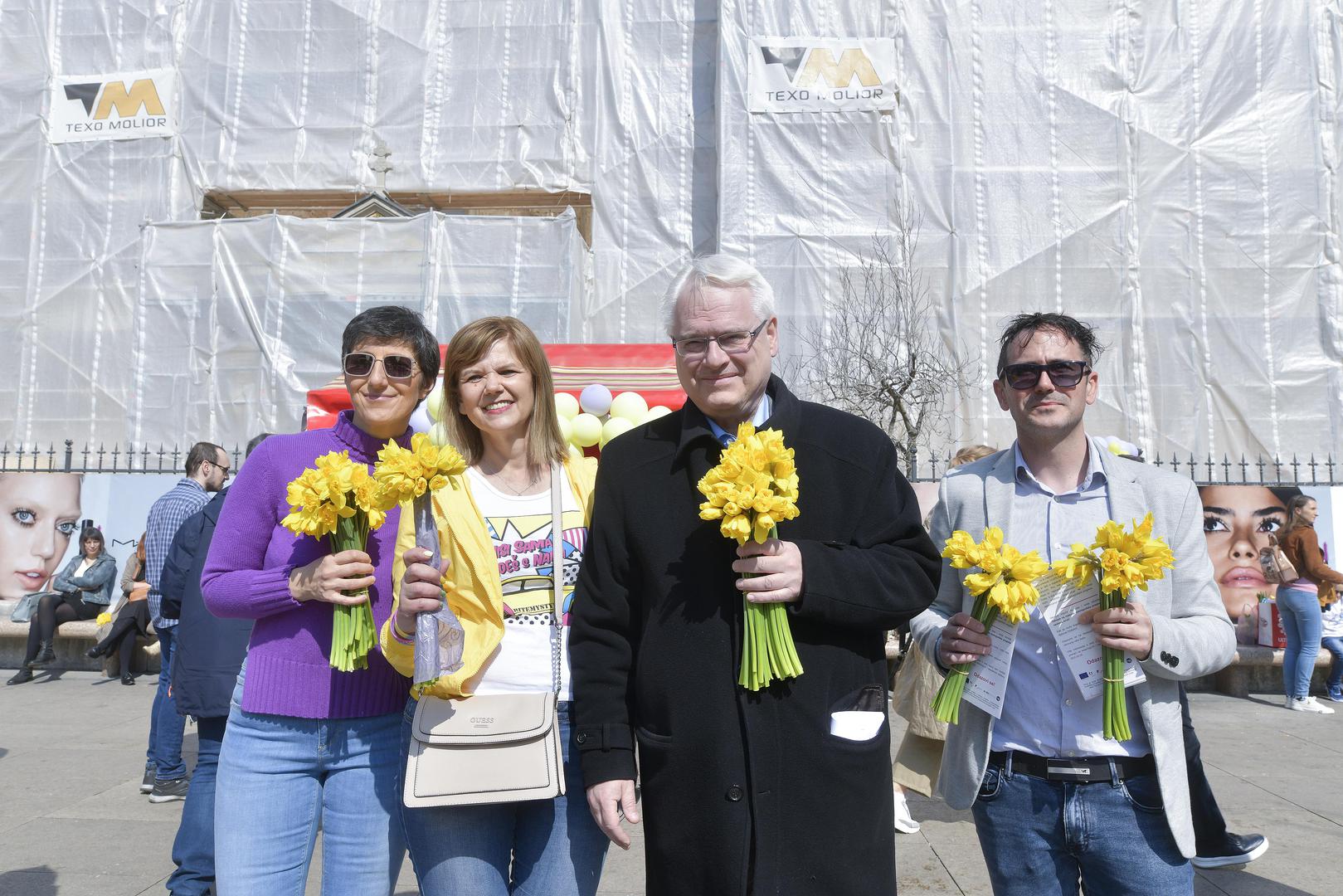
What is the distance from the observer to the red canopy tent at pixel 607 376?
7.39m

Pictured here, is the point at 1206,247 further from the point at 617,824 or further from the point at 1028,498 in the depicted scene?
the point at 617,824

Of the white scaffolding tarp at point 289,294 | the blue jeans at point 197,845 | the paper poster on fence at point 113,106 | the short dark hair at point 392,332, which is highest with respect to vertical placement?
the paper poster on fence at point 113,106

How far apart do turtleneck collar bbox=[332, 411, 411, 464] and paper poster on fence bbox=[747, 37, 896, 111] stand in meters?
12.8

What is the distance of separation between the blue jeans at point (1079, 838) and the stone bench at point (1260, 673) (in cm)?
756

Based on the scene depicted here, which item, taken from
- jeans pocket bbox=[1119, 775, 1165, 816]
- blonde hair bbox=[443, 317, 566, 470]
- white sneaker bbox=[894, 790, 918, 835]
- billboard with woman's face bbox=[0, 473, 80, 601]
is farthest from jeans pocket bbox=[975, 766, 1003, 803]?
billboard with woman's face bbox=[0, 473, 80, 601]

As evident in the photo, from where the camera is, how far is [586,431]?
6.63 metres

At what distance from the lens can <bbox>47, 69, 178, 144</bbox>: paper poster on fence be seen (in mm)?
15062

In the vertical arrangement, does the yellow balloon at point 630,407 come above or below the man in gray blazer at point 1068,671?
above

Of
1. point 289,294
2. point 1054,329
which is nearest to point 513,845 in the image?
point 1054,329

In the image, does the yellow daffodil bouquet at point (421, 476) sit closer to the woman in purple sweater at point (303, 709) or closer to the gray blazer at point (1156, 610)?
the woman in purple sweater at point (303, 709)

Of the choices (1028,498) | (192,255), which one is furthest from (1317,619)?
(192,255)

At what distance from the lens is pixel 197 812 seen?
345cm

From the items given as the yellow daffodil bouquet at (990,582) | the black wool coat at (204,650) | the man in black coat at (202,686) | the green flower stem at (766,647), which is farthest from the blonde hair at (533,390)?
A: the black wool coat at (204,650)

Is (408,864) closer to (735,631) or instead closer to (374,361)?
(374,361)
